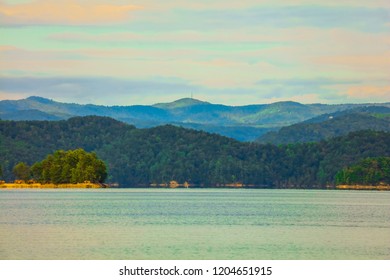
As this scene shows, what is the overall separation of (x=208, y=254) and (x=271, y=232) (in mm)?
24418

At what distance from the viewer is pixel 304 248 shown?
81312 millimetres

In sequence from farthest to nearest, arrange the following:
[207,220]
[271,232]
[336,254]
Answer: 1. [207,220]
2. [271,232]
3. [336,254]

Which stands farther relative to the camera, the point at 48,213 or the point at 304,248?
the point at 48,213

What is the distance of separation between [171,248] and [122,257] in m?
7.89

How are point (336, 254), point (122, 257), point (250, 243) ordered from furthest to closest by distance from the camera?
point (250, 243) < point (336, 254) < point (122, 257)

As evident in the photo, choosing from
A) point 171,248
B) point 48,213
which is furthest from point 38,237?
point 48,213

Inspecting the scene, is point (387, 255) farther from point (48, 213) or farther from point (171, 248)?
point (48, 213)

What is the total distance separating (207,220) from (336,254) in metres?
39.9

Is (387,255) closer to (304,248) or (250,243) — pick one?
(304,248)

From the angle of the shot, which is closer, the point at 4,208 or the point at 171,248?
the point at 171,248

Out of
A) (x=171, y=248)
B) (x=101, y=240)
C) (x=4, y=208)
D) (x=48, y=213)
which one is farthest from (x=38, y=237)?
(x=4, y=208)
